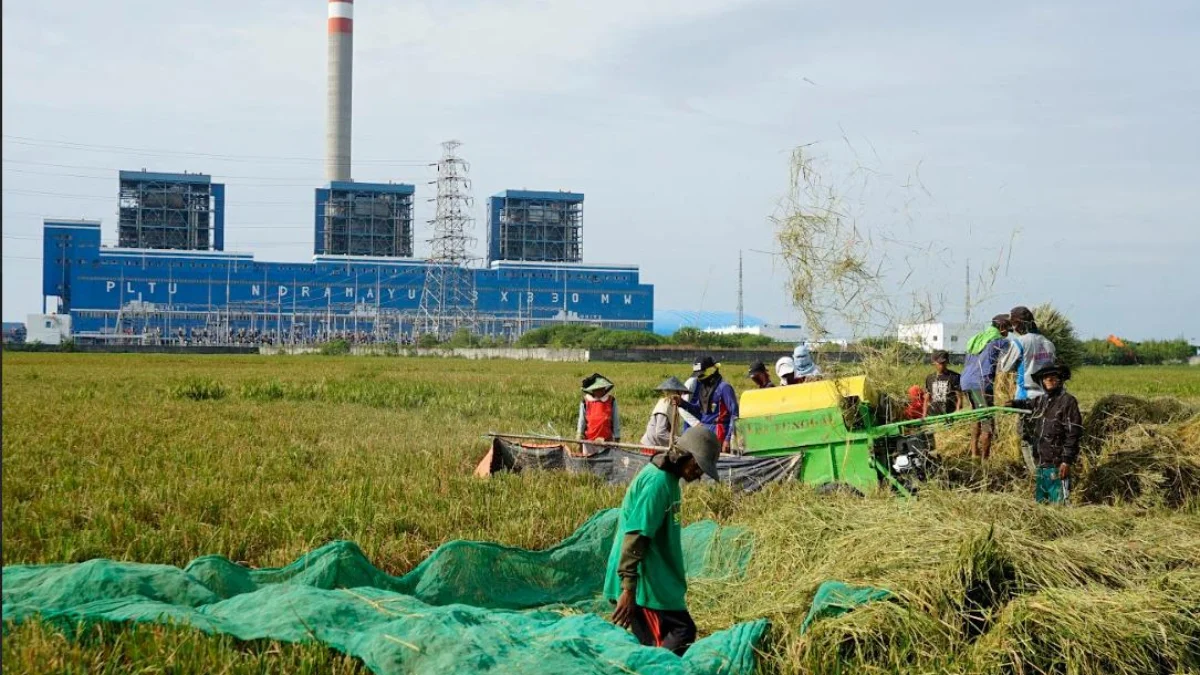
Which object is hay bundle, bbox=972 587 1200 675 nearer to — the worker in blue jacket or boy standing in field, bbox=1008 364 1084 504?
boy standing in field, bbox=1008 364 1084 504

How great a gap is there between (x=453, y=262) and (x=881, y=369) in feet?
232

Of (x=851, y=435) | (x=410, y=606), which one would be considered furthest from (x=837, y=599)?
(x=851, y=435)

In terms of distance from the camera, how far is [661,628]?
4.91 metres

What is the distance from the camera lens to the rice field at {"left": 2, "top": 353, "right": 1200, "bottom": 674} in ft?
14.6

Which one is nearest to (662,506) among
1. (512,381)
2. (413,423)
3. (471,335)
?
(413,423)

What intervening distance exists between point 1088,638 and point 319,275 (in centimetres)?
8092

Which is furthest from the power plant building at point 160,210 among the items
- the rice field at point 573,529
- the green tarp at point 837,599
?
the green tarp at point 837,599

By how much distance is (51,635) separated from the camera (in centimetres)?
439

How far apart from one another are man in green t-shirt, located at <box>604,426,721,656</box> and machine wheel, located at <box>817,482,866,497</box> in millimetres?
3370

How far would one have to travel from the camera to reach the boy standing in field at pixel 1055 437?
819cm

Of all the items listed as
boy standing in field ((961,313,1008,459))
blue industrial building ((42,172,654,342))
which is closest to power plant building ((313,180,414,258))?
blue industrial building ((42,172,654,342))

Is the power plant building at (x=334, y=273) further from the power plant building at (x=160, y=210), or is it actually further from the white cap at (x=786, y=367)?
the white cap at (x=786, y=367)

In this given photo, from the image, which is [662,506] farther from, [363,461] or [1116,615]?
[363,461]

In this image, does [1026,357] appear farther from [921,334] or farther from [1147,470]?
[1147,470]
